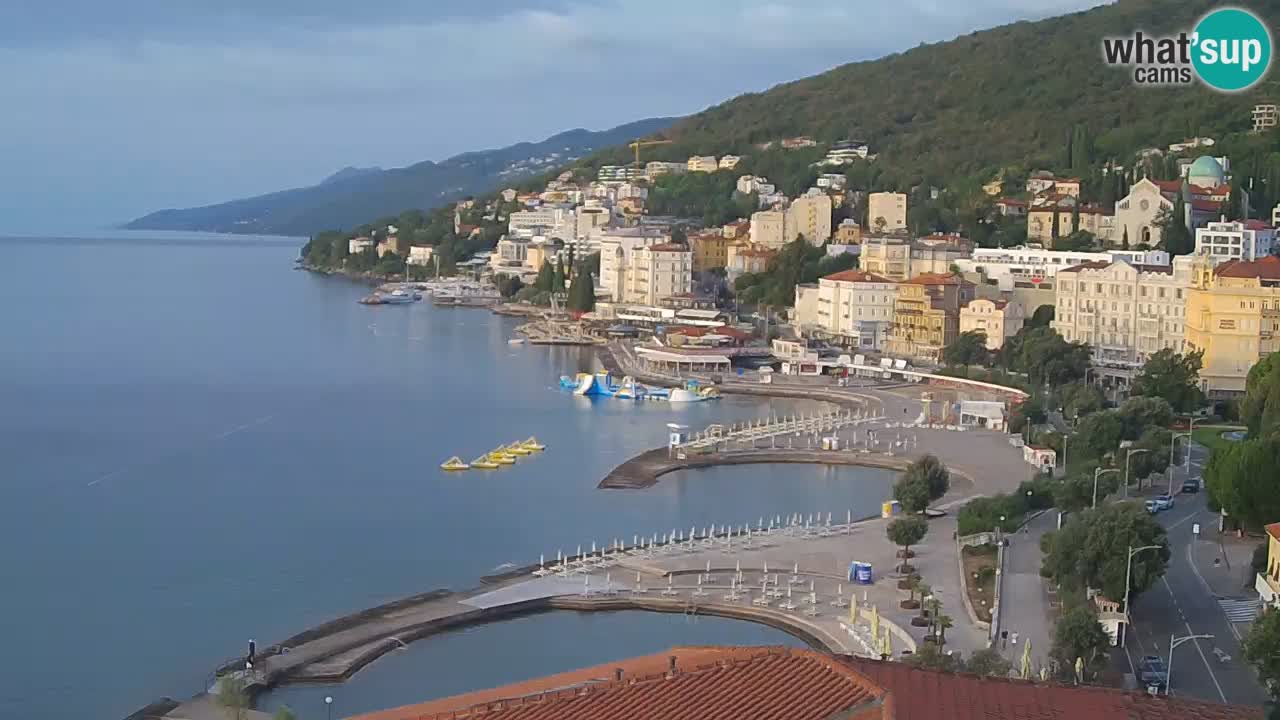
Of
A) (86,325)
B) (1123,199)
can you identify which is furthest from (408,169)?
(1123,199)

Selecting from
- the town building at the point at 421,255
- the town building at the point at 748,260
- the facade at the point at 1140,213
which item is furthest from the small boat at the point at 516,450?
the town building at the point at 421,255

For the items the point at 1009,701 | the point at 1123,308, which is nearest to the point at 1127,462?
the point at 1009,701

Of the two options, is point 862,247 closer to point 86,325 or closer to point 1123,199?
point 1123,199

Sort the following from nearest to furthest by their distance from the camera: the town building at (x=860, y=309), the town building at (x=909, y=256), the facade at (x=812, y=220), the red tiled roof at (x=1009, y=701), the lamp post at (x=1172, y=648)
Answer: the red tiled roof at (x=1009, y=701)
the lamp post at (x=1172, y=648)
the town building at (x=860, y=309)
the town building at (x=909, y=256)
the facade at (x=812, y=220)

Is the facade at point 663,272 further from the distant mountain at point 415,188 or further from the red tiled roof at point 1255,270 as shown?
the distant mountain at point 415,188

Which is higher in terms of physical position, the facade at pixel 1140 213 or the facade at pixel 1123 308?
the facade at pixel 1140 213

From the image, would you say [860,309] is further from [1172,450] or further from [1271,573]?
[1271,573]
